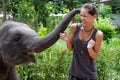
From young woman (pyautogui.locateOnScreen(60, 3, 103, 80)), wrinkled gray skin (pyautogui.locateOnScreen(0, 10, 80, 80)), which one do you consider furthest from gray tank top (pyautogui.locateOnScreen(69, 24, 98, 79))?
wrinkled gray skin (pyautogui.locateOnScreen(0, 10, 80, 80))

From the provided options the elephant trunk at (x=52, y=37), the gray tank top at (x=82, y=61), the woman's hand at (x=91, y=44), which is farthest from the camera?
the gray tank top at (x=82, y=61)

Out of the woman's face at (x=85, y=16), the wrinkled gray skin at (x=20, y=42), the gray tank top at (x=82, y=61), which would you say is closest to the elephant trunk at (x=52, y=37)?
the wrinkled gray skin at (x=20, y=42)

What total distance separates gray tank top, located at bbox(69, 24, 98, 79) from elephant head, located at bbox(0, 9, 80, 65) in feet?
1.69

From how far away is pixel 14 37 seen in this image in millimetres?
2805

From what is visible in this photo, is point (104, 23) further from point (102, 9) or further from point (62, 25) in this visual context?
point (62, 25)

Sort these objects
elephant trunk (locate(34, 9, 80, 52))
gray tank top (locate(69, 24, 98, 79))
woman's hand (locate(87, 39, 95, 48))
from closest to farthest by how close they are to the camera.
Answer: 1. elephant trunk (locate(34, 9, 80, 52))
2. woman's hand (locate(87, 39, 95, 48))
3. gray tank top (locate(69, 24, 98, 79))

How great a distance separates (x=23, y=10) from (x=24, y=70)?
3.67 m

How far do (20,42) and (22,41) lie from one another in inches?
1.1

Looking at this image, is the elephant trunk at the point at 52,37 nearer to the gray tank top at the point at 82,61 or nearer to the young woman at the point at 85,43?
the young woman at the point at 85,43

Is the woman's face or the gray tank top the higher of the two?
the woman's face

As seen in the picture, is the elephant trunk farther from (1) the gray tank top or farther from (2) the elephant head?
(1) the gray tank top

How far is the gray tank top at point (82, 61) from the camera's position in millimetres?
3230

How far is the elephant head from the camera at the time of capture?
103 inches

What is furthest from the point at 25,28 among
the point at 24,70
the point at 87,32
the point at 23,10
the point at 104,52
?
the point at 23,10
